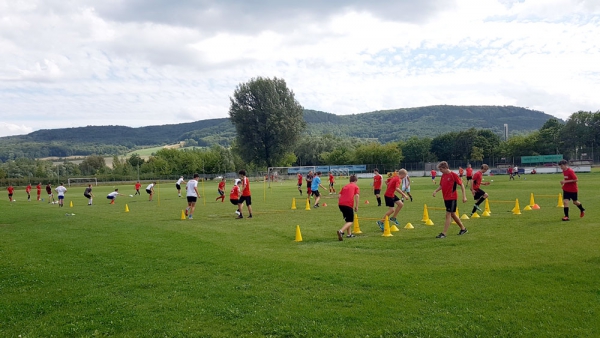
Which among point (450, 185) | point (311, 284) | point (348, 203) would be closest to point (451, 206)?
point (450, 185)

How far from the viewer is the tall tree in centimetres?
8656

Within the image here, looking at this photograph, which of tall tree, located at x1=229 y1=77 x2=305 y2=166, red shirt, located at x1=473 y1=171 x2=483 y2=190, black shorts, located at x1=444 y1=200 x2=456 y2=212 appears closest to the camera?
black shorts, located at x1=444 y1=200 x2=456 y2=212

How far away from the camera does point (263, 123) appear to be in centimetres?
8694

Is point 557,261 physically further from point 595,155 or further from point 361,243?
point 595,155

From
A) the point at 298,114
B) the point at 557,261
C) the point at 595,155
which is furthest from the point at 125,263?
the point at 595,155

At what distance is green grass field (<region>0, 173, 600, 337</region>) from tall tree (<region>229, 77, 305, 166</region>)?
243ft

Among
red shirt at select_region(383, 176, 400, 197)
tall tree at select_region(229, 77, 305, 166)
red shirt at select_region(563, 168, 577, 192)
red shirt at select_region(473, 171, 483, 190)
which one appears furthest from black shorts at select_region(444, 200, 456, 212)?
tall tree at select_region(229, 77, 305, 166)

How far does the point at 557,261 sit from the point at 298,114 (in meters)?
82.3

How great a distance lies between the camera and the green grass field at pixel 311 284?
573cm

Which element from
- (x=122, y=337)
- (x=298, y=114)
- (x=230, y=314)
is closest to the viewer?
(x=122, y=337)

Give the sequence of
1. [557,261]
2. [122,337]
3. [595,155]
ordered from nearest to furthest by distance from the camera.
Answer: [122,337], [557,261], [595,155]

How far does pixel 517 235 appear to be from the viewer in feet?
37.6

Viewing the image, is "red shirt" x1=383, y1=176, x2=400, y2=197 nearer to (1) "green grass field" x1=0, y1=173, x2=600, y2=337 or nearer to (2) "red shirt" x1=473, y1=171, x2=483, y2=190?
(1) "green grass field" x1=0, y1=173, x2=600, y2=337

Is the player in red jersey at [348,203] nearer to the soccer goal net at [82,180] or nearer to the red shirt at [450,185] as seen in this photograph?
the red shirt at [450,185]
